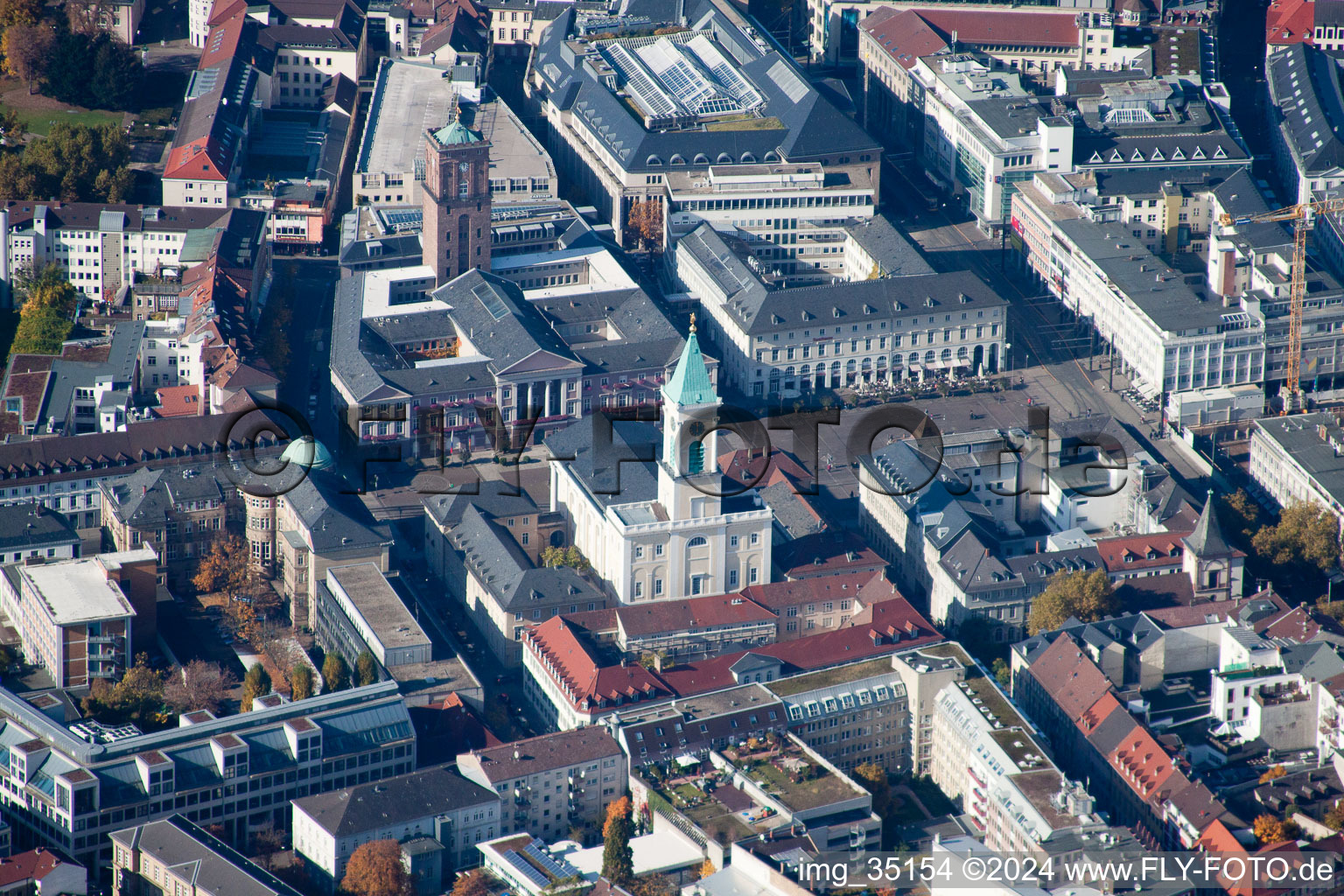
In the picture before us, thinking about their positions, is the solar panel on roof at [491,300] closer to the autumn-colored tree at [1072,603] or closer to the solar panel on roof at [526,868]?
the autumn-colored tree at [1072,603]

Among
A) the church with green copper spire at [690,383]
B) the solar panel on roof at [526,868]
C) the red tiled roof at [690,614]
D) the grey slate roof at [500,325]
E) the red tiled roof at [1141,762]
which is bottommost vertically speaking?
the solar panel on roof at [526,868]

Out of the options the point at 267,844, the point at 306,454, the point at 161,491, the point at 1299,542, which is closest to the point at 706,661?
the point at 267,844

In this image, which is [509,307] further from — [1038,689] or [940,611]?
[1038,689]

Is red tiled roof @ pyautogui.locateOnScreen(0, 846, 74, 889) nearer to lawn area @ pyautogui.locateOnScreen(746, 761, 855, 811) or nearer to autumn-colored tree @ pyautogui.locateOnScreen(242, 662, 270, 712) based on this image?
autumn-colored tree @ pyautogui.locateOnScreen(242, 662, 270, 712)

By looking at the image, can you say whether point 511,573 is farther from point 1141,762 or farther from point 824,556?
point 1141,762

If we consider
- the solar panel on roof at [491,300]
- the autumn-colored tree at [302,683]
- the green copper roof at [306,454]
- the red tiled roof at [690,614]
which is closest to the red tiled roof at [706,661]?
the red tiled roof at [690,614]

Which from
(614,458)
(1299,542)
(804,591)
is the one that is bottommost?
(804,591)

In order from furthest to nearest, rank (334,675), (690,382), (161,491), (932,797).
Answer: (161,491) → (690,382) → (334,675) → (932,797)
